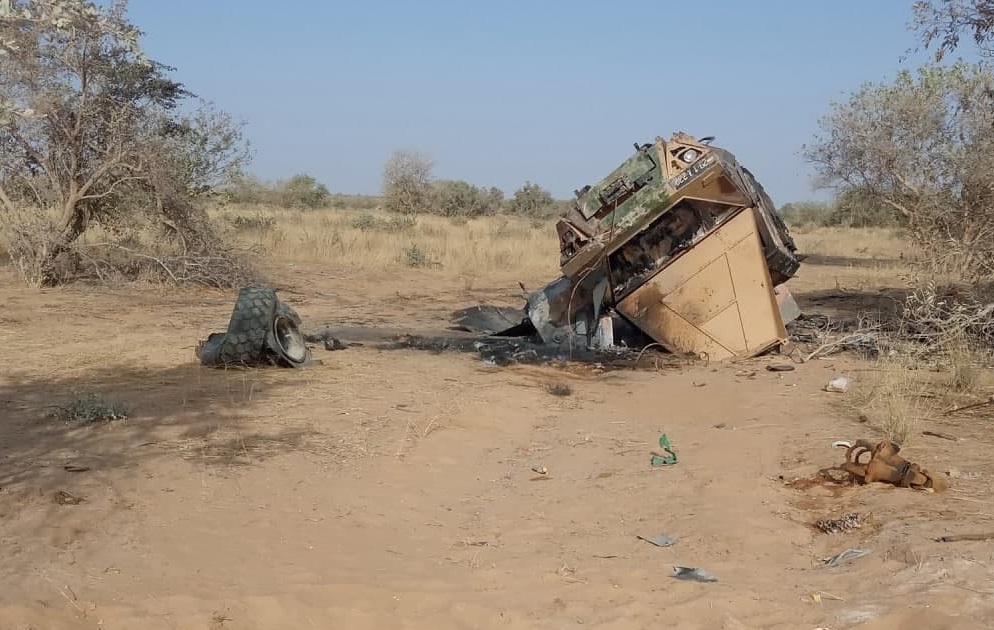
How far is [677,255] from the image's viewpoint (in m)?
9.81

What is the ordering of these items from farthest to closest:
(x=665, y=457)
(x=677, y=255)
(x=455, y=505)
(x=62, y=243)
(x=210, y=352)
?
(x=62, y=243), (x=677, y=255), (x=210, y=352), (x=665, y=457), (x=455, y=505)

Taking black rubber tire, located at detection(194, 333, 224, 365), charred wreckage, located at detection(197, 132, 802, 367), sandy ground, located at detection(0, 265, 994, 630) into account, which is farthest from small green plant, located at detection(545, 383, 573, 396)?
black rubber tire, located at detection(194, 333, 224, 365)

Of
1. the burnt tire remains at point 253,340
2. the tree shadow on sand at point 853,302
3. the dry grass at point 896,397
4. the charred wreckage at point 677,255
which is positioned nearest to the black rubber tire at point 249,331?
Result: the burnt tire remains at point 253,340

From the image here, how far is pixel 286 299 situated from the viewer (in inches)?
599

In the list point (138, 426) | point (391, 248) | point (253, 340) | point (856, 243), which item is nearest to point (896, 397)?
point (138, 426)

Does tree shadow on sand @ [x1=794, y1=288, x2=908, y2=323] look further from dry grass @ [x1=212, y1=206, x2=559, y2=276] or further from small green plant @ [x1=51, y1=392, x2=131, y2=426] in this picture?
small green plant @ [x1=51, y1=392, x2=131, y2=426]

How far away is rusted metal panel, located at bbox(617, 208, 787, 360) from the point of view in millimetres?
9633

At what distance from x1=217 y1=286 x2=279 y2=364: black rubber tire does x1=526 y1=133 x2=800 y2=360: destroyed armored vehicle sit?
3227mm

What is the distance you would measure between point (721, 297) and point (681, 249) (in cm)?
67

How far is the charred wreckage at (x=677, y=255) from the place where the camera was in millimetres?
9641

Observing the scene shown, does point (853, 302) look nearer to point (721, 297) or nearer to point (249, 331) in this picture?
point (721, 297)

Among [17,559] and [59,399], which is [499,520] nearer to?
[17,559]

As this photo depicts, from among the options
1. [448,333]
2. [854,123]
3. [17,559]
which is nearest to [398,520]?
[17,559]

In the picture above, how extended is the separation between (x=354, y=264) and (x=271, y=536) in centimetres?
1611
